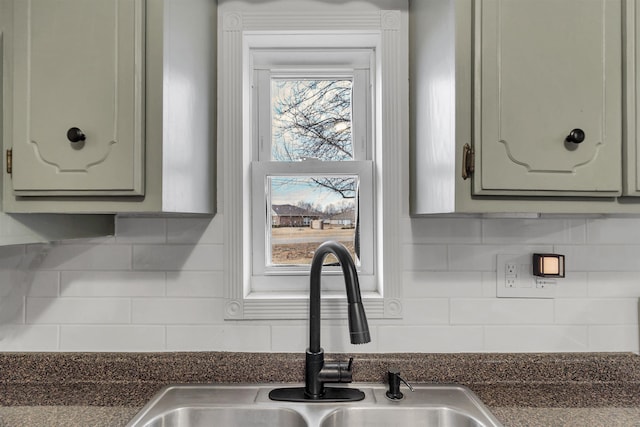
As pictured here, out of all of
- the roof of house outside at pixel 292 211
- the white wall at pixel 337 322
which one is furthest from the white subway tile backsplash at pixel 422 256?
the roof of house outside at pixel 292 211

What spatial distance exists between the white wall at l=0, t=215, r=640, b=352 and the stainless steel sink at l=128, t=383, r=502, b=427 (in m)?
0.19

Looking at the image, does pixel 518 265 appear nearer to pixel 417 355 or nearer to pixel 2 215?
pixel 417 355

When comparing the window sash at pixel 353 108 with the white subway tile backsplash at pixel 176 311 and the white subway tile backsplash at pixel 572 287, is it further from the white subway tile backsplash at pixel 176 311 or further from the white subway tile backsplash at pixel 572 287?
the white subway tile backsplash at pixel 572 287

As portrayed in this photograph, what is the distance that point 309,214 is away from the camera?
150cm

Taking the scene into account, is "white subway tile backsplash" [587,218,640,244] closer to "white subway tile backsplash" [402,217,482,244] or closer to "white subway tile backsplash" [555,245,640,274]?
"white subway tile backsplash" [555,245,640,274]

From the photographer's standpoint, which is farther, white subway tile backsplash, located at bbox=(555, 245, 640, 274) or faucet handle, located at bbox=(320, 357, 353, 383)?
white subway tile backsplash, located at bbox=(555, 245, 640, 274)

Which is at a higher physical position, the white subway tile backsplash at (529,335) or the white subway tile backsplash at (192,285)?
the white subway tile backsplash at (192,285)

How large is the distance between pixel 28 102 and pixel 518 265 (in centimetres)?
146

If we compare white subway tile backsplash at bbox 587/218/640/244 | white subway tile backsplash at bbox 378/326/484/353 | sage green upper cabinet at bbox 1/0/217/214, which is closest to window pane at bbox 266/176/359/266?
white subway tile backsplash at bbox 378/326/484/353

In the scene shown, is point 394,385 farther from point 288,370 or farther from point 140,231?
point 140,231

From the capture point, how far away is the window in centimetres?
145

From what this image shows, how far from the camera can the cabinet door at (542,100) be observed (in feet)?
3.06

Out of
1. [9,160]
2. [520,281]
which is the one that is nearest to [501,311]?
[520,281]

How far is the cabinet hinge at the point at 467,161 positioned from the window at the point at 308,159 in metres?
0.53
